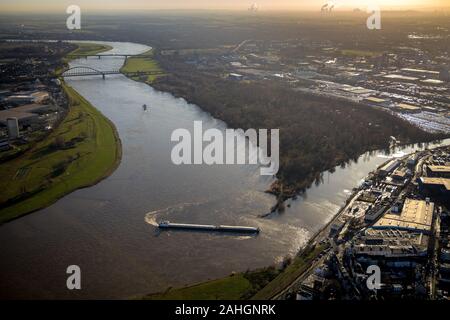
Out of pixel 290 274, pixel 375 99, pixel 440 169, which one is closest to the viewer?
pixel 290 274

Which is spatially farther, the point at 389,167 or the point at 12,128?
the point at 12,128

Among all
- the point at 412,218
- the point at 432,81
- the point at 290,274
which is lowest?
the point at 290,274

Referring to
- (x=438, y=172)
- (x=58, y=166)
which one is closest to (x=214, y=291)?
(x=58, y=166)

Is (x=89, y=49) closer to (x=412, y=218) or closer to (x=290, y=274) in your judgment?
(x=412, y=218)

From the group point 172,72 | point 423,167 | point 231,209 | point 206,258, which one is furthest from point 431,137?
point 172,72

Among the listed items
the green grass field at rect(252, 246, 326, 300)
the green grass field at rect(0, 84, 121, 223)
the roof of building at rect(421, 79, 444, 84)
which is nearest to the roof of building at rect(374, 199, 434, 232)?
the green grass field at rect(252, 246, 326, 300)
